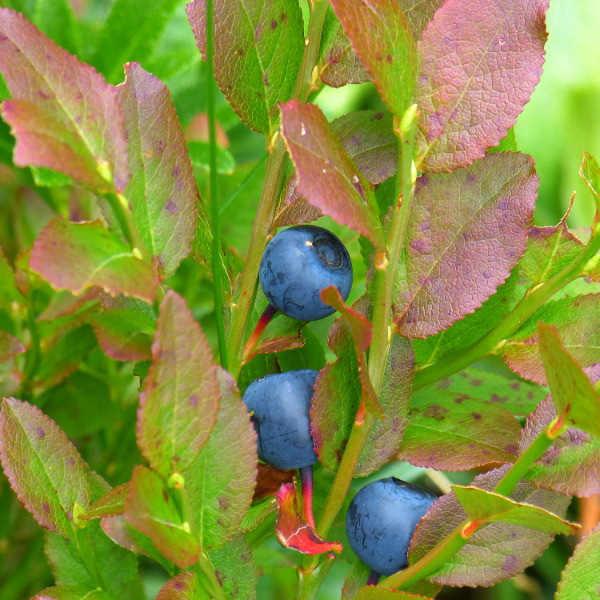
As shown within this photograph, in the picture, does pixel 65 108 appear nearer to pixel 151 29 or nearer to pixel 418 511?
pixel 418 511

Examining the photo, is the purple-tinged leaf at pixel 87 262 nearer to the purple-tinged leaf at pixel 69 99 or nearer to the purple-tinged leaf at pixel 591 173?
the purple-tinged leaf at pixel 69 99

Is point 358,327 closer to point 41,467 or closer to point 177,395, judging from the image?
point 177,395

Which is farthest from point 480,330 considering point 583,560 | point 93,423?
point 93,423

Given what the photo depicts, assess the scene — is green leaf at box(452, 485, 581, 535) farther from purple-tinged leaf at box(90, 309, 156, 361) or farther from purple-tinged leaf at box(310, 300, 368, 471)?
purple-tinged leaf at box(90, 309, 156, 361)

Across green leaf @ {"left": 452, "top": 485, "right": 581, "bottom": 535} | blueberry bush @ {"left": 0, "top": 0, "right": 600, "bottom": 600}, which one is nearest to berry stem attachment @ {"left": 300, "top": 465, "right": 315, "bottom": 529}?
blueberry bush @ {"left": 0, "top": 0, "right": 600, "bottom": 600}

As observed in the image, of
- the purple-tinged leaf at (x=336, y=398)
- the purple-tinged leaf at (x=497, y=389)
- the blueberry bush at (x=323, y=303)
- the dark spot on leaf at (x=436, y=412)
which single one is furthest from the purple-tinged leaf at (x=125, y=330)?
the purple-tinged leaf at (x=497, y=389)

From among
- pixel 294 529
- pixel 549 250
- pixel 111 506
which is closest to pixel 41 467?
pixel 111 506
